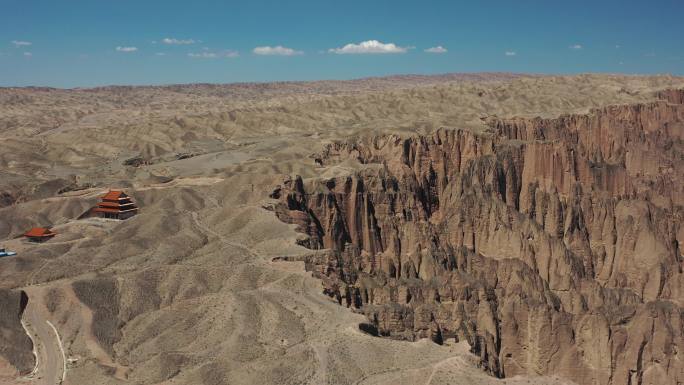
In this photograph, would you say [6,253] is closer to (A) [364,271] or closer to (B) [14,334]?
(B) [14,334]

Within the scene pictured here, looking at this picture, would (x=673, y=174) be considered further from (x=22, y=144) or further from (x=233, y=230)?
(x=22, y=144)

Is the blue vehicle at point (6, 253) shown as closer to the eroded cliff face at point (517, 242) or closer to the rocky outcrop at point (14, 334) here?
the rocky outcrop at point (14, 334)

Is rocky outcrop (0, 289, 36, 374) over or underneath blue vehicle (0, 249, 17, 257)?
underneath

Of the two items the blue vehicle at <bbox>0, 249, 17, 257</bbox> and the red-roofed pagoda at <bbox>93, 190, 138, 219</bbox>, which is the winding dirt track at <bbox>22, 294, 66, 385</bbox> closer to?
the blue vehicle at <bbox>0, 249, 17, 257</bbox>

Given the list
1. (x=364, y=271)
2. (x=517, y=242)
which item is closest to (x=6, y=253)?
(x=364, y=271)

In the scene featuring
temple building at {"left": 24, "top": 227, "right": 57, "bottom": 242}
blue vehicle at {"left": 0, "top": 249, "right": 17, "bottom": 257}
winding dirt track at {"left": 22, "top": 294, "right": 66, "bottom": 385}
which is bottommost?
winding dirt track at {"left": 22, "top": 294, "right": 66, "bottom": 385}

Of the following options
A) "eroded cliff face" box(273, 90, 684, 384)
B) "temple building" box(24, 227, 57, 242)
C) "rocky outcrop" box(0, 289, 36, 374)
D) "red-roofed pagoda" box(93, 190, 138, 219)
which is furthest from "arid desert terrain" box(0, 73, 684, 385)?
"red-roofed pagoda" box(93, 190, 138, 219)
